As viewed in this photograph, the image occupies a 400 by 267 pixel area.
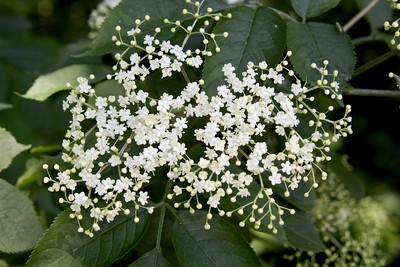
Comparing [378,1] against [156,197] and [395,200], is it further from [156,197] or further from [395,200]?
[395,200]

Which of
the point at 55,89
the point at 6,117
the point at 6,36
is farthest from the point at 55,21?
the point at 55,89

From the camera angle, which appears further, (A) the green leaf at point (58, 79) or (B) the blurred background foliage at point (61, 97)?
(B) the blurred background foliage at point (61, 97)

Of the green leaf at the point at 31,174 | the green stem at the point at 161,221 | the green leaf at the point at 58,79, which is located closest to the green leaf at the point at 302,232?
the green stem at the point at 161,221

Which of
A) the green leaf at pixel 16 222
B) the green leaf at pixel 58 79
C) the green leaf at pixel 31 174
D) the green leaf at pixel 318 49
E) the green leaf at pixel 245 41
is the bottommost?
the green leaf at pixel 31 174

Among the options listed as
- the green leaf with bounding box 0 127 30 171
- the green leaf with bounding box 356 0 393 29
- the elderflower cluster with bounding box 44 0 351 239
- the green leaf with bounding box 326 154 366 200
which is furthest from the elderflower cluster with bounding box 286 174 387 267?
the green leaf with bounding box 0 127 30 171

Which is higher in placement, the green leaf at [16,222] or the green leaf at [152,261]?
the green leaf at [152,261]

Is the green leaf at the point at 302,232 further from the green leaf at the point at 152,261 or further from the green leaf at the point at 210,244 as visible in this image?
the green leaf at the point at 152,261
